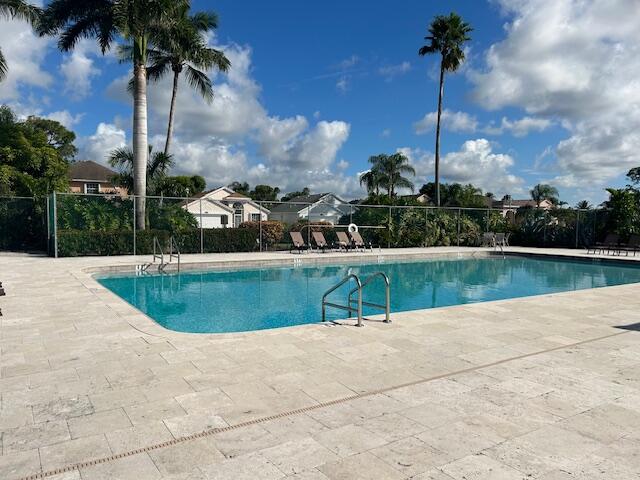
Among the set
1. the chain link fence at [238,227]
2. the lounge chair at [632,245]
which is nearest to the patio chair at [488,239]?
the chain link fence at [238,227]

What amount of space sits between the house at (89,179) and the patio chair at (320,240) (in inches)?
989

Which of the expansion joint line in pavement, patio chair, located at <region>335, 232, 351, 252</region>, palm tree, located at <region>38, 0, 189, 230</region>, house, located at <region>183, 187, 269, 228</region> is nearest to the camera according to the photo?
the expansion joint line in pavement

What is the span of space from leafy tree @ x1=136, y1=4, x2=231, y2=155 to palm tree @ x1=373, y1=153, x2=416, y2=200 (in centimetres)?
2221

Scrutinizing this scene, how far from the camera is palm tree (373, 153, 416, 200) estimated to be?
40719 millimetres

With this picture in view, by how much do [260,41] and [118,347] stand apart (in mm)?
13694

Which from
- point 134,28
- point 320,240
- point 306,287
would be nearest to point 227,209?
point 320,240

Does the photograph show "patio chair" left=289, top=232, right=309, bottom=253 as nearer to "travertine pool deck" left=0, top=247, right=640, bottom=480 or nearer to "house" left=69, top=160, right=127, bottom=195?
"travertine pool deck" left=0, top=247, right=640, bottom=480

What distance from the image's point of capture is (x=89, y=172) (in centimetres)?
3944

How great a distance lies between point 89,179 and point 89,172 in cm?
111

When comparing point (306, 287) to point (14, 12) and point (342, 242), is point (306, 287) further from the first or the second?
point (14, 12)

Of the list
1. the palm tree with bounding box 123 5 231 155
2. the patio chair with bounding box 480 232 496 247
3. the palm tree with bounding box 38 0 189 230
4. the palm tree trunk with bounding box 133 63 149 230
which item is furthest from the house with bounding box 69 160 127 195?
the patio chair with bounding box 480 232 496 247

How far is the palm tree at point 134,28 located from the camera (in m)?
15.4

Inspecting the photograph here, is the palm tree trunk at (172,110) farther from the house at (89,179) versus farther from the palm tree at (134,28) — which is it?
the house at (89,179)

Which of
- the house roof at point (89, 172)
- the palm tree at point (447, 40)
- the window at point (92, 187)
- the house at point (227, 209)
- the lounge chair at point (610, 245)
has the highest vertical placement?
the palm tree at point (447, 40)
